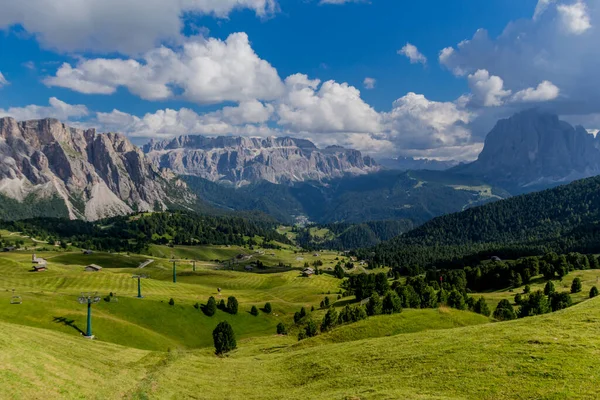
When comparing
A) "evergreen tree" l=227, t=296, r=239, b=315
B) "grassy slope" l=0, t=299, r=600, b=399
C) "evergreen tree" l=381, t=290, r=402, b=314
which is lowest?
"evergreen tree" l=227, t=296, r=239, b=315

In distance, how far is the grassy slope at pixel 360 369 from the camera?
35344 mm

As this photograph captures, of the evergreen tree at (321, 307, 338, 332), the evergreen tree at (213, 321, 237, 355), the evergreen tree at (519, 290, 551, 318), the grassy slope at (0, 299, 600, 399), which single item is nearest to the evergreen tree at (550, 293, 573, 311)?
the evergreen tree at (519, 290, 551, 318)

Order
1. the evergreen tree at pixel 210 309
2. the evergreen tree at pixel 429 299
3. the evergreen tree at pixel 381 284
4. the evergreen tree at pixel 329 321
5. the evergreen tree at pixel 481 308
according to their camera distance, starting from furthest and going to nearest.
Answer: the evergreen tree at pixel 381 284
the evergreen tree at pixel 210 309
the evergreen tree at pixel 429 299
the evergreen tree at pixel 481 308
the evergreen tree at pixel 329 321

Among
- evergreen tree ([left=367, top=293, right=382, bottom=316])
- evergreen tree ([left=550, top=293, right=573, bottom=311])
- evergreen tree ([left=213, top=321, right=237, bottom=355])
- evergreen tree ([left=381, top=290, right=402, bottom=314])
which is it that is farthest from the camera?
evergreen tree ([left=367, top=293, right=382, bottom=316])

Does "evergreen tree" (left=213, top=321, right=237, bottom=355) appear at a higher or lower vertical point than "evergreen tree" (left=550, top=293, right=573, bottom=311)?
lower

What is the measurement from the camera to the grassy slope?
3534 cm

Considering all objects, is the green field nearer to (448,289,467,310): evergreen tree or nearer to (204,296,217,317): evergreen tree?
(448,289,467,310): evergreen tree

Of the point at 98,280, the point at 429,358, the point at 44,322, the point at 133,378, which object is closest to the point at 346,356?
the point at 429,358

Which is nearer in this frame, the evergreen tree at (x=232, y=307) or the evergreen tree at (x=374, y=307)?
the evergreen tree at (x=374, y=307)

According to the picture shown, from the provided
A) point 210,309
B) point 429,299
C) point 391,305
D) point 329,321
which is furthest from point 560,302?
point 210,309

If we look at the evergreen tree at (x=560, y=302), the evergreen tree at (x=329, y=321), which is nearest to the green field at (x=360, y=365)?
the evergreen tree at (x=329, y=321)

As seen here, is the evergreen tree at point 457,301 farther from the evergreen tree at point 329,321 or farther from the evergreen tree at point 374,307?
the evergreen tree at point 329,321

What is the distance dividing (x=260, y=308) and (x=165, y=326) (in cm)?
4236

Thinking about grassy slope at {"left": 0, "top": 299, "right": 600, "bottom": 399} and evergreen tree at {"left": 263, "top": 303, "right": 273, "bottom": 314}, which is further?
evergreen tree at {"left": 263, "top": 303, "right": 273, "bottom": 314}
